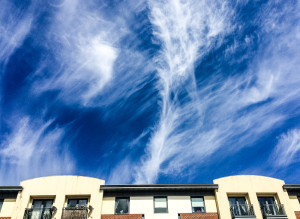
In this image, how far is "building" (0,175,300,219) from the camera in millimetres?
23688

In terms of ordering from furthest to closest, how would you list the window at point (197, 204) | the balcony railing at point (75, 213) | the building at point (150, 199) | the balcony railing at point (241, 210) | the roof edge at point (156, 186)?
1. the roof edge at point (156, 186)
2. the window at point (197, 204)
3. the balcony railing at point (241, 210)
4. the building at point (150, 199)
5. the balcony railing at point (75, 213)

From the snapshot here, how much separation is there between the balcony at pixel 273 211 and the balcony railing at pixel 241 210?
1218 mm

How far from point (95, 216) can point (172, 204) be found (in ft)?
24.5

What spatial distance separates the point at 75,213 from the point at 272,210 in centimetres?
1872

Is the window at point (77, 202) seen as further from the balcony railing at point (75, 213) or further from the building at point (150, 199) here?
the balcony railing at point (75, 213)

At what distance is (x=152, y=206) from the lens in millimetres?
24828

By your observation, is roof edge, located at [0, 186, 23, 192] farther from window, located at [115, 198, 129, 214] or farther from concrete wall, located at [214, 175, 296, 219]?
concrete wall, located at [214, 175, 296, 219]

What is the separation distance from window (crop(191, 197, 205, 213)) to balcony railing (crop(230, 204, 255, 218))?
110 inches

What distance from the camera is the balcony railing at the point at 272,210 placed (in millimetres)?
24167

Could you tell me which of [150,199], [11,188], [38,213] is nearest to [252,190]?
[150,199]

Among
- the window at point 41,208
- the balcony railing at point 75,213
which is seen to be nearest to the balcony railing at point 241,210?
the balcony railing at point 75,213

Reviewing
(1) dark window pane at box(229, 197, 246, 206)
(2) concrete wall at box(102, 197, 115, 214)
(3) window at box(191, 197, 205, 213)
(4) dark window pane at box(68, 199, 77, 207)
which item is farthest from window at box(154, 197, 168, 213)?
(4) dark window pane at box(68, 199, 77, 207)

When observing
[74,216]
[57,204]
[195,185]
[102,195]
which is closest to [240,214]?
[195,185]

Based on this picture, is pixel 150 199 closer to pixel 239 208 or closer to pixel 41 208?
pixel 239 208
